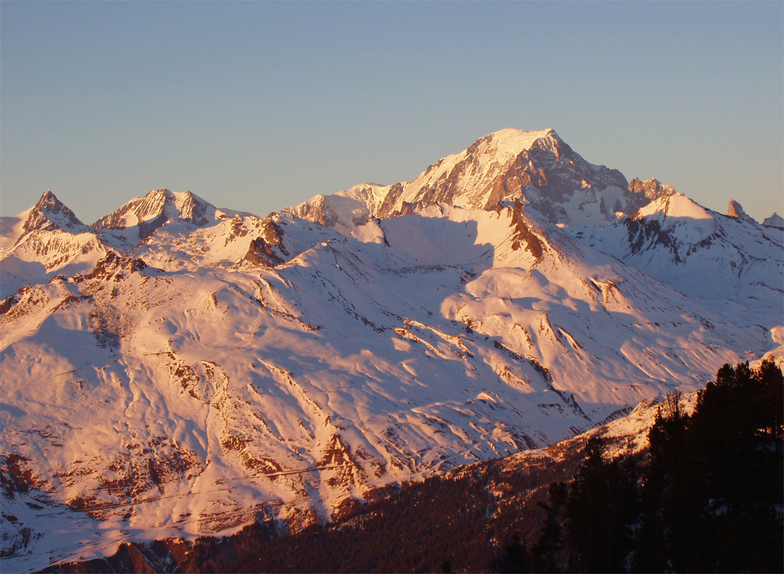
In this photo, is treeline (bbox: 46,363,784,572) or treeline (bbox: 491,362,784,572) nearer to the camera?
treeline (bbox: 491,362,784,572)

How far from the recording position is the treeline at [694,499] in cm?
8588

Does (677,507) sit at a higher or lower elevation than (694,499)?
lower

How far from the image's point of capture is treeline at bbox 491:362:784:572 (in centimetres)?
8588

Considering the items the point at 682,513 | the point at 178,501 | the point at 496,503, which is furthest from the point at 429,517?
the point at 682,513

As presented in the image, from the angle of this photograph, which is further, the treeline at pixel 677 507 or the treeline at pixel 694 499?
the treeline at pixel 677 507

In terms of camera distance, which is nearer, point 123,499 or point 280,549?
point 280,549

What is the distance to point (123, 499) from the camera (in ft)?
643

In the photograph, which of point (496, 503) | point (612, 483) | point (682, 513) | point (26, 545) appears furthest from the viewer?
point (26, 545)

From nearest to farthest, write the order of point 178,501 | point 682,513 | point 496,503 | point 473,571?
1. point 682,513
2. point 473,571
3. point 496,503
4. point 178,501

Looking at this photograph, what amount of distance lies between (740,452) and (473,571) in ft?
196

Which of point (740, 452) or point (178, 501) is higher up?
point (740, 452)

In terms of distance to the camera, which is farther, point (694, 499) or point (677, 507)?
point (677, 507)

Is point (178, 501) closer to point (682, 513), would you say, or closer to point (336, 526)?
point (336, 526)

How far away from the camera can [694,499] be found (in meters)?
92.4
